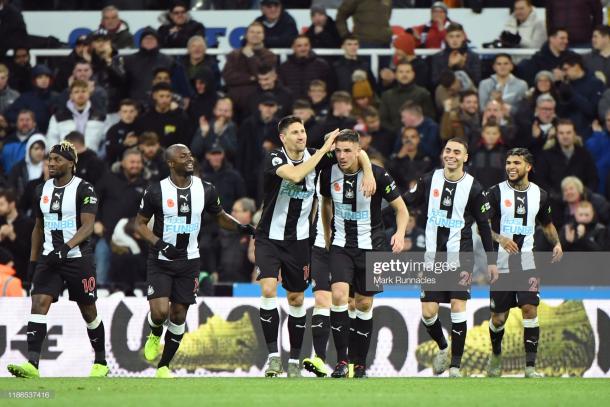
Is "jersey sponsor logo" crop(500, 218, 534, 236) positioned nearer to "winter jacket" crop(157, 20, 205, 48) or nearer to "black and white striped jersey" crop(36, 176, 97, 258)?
"black and white striped jersey" crop(36, 176, 97, 258)

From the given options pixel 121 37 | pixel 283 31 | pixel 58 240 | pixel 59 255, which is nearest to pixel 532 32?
pixel 283 31

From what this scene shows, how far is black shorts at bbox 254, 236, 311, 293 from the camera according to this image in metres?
13.5

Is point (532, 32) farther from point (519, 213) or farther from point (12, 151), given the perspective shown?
point (12, 151)

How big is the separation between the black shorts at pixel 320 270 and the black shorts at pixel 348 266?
177 mm

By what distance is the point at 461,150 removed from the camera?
14281 mm

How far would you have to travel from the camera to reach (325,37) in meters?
21.4

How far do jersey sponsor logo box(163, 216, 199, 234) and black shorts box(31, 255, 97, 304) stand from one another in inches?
36.5

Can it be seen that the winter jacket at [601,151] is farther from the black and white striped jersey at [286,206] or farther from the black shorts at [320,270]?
the black and white striped jersey at [286,206]

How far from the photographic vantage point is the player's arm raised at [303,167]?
508 inches

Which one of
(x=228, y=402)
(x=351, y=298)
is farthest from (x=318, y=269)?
(x=228, y=402)

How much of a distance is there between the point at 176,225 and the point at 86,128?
265 inches

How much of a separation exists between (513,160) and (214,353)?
14.8 feet

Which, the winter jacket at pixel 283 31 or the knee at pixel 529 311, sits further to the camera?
the winter jacket at pixel 283 31

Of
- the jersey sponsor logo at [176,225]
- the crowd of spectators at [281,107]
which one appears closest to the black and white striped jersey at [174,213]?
the jersey sponsor logo at [176,225]
